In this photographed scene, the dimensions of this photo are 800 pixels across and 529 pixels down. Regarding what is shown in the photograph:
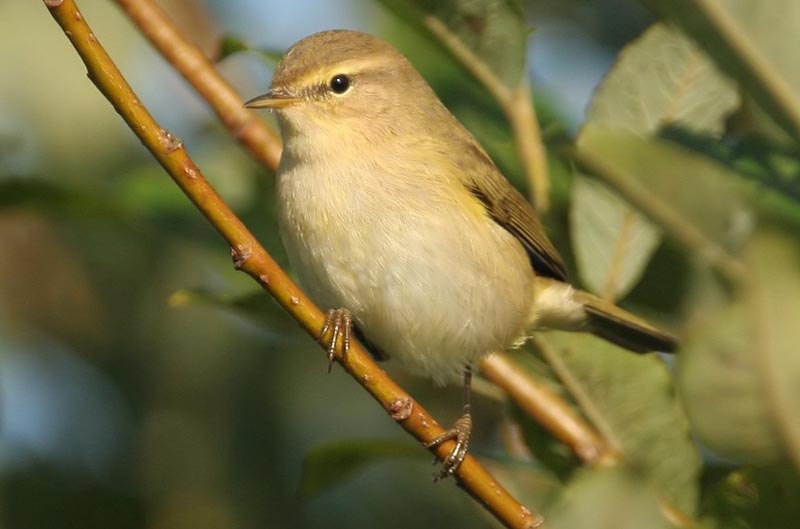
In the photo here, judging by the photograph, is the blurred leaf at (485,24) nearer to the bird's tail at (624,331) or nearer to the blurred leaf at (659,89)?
the blurred leaf at (659,89)

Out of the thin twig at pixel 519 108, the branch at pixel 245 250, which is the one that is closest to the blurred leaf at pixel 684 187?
the branch at pixel 245 250

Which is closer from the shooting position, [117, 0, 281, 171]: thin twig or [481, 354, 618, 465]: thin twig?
[481, 354, 618, 465]: thin twig

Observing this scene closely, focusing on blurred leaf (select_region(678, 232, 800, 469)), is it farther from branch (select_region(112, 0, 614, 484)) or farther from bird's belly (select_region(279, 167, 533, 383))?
bird's belly (select_region(279, 167, 533, 383))

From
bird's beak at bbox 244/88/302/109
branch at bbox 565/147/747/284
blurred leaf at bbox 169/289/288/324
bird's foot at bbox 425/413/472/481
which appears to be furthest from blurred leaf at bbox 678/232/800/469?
bird's beak at bbox 244/88/302/109

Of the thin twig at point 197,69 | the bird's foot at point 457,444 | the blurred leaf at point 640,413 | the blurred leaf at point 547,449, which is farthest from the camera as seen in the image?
the thin twig at point 197,69

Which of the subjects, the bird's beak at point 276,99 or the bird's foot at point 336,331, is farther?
the bird's beak at point 276,99

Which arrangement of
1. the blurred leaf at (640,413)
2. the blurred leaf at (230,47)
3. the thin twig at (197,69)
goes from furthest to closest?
the blurred leaf at (230,47) → the thin twig at (197,69) → the blurred leaf at (640,413)

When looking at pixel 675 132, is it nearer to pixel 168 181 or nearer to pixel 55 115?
pixel 168 181
